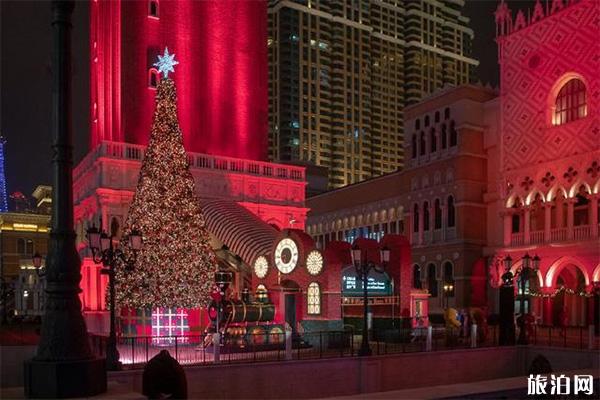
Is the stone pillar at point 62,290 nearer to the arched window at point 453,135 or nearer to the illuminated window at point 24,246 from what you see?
the arched window at point 453,135

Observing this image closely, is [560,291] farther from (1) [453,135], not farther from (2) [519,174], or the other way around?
(1) [453,135]

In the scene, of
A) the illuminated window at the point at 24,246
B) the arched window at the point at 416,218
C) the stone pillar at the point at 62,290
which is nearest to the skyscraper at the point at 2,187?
the illuminated window at the point at 24,246

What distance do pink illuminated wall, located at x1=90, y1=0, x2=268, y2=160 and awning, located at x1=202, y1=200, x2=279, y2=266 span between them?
16.9 ft

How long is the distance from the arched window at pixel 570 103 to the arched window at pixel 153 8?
2132 cm

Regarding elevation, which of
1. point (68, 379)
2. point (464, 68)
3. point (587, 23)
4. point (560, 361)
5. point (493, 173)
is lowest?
point (560, 361)

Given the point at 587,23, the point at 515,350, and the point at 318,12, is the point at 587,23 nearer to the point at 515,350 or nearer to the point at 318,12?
the point at 515,350

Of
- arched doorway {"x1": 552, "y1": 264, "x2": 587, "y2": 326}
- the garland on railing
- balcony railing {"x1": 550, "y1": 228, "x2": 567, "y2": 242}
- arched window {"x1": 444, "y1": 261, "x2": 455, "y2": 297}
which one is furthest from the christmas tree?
arched window {"x1": 444, "y1": 261, "x2": 455, "y2": 297}

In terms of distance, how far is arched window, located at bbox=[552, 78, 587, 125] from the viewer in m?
34.9

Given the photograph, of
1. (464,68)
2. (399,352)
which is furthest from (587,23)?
(464,68)

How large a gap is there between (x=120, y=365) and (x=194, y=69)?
2325cm

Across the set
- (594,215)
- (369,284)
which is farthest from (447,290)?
(369,284)

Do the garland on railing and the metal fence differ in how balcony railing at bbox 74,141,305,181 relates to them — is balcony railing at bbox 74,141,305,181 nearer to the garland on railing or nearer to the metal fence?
the metal fence

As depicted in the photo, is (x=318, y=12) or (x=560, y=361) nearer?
(x=560, y=361)

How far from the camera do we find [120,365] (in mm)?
15570
